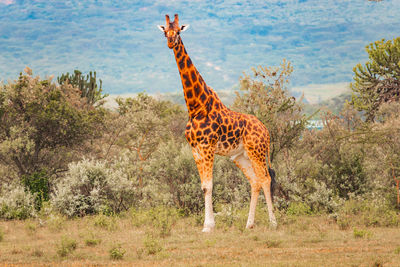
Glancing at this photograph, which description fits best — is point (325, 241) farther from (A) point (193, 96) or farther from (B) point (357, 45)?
(B) point (357, 45)

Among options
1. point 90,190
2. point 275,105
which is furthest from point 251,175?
point 90,190

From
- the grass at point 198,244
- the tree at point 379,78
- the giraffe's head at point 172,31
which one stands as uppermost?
the tree at point 379,78

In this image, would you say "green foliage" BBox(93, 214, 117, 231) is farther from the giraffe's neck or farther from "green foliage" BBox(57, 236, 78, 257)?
the giraffe's neck

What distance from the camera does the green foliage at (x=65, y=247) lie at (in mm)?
9555

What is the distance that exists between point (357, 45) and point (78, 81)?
18055 cm

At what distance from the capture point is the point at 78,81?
2962 centimetres

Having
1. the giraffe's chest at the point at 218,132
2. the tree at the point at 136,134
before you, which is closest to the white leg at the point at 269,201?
the giraffe's chest at the point at 218,132

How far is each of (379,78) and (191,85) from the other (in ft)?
71.4

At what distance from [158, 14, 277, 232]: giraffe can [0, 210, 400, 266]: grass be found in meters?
0.99

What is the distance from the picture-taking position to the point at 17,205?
50.5 feet

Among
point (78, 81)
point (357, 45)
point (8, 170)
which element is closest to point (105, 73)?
point (357, 45)

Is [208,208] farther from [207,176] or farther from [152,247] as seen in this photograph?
[152,247]

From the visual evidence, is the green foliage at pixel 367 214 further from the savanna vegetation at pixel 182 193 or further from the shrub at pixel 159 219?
the shrub at pixel 159 219

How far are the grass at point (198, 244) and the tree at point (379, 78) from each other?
17.0m
